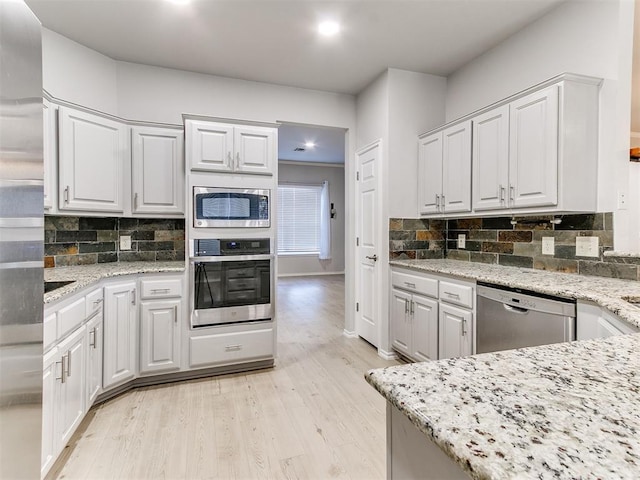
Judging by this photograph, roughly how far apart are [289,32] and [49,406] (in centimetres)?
277

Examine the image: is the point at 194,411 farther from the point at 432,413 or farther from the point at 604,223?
the point at 604,223

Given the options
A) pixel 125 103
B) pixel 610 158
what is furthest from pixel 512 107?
pixel 125 103

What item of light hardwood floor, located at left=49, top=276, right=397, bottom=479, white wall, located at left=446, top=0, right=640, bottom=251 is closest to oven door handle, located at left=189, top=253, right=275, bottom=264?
light hardwood floor, located at left=49, top=276, right=397, bottom=479

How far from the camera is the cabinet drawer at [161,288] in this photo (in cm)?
265

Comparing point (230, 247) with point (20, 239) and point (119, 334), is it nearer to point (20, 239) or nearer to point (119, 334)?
point (119, 334)

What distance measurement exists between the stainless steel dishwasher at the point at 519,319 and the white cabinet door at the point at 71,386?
2382mm

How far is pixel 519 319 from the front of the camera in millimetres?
2006

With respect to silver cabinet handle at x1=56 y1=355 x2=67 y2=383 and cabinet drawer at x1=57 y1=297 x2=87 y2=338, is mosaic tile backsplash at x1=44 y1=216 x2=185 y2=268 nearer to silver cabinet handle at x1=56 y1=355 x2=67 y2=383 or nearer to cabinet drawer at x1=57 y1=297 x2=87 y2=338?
cabinet drawer at x1=57 y1=297 x2=87 y2=338

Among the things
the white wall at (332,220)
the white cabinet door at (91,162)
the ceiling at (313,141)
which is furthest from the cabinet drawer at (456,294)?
the white wall at (332,220)

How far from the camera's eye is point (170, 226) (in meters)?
3.30

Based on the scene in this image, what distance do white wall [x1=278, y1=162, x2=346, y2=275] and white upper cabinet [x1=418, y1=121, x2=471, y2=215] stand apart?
494cm

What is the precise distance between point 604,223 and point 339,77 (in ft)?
8.18

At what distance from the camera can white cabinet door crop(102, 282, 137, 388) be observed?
7.86ft

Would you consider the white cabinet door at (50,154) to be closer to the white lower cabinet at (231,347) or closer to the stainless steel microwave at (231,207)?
the stainless steel microwave at (231,207)
